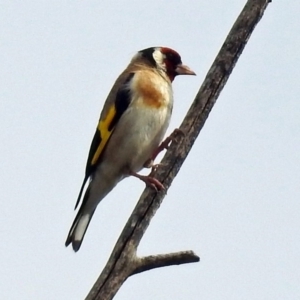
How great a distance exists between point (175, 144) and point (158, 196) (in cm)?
45

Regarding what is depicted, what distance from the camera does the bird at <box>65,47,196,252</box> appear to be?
8.18 metres

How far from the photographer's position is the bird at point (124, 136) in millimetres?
8180

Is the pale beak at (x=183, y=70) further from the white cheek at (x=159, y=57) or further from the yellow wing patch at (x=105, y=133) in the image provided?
the yellow wing patch at (x=105, y=133)

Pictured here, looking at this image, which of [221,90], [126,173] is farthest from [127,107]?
[221,90]

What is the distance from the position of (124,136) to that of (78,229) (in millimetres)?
1064

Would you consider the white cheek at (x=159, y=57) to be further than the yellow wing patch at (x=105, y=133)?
Yes

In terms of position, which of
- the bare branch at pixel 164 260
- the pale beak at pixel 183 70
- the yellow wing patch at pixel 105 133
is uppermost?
the pale beak at pixel 183 70

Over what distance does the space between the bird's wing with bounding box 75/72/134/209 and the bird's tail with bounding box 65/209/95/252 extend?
0.14m

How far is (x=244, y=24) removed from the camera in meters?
6.82

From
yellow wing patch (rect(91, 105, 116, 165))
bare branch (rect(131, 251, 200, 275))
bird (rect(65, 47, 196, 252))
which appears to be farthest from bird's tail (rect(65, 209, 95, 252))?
bare branch (rect(131, 251, 200, 275))

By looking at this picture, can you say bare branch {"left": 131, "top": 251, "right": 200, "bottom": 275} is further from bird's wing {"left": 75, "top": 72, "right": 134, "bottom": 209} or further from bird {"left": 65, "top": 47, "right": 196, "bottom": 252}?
bird's wing {"left": 75, "top": 72, "right": 134, "bottom": 209}

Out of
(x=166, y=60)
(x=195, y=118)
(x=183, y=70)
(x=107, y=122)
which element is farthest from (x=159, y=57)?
(x=195, y=118)

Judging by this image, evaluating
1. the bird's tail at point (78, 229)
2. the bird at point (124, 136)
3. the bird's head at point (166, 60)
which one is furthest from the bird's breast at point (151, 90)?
the bird's tail at point (78, 229)

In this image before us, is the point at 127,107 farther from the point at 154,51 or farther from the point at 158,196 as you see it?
the point at 158,196
